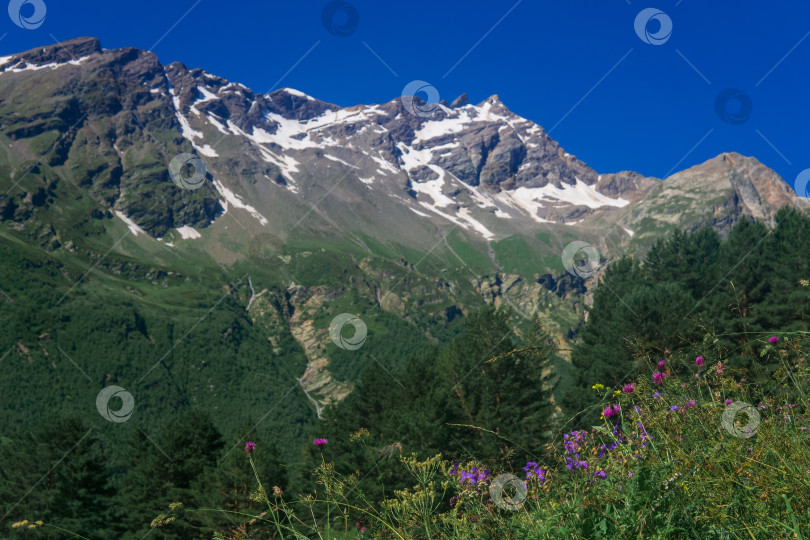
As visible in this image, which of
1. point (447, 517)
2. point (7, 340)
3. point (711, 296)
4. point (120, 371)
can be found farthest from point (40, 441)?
point (7, 340)

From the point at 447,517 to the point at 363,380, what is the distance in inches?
1401

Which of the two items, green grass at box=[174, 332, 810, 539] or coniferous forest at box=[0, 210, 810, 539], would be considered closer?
green grass at box=[174, 332, 810, 539]

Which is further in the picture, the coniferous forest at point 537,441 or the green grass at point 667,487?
the coniferous forest at point 537,441

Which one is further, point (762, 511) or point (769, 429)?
point (769, 429)

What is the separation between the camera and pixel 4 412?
6334 inches

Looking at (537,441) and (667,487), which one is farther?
(537,441)

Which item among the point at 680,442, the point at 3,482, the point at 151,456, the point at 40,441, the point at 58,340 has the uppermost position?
the point at 680,442

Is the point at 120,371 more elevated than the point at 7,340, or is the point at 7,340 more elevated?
the point at 120,371

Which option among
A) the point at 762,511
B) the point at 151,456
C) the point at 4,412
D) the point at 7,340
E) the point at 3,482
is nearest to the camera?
the point at 762,511

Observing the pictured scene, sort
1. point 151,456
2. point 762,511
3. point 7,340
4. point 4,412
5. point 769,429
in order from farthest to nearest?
point 7,340 < point 4,412 < point 151,456 < point 769,429 < point 762,511

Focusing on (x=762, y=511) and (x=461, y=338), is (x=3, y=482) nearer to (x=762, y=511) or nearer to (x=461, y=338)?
(x=461, y=338)

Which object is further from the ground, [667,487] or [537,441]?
[537,441]

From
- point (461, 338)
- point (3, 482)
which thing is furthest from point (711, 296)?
→ point (3, 482)

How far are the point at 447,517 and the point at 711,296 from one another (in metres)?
38.5
